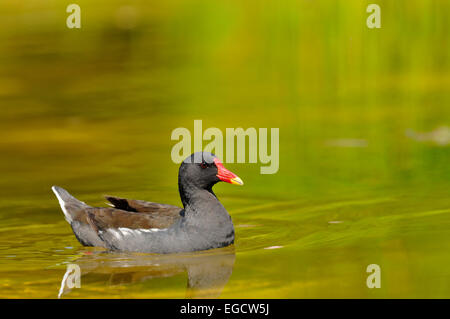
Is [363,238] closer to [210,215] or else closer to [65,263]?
[210,215]

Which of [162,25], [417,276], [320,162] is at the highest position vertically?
[162,25]

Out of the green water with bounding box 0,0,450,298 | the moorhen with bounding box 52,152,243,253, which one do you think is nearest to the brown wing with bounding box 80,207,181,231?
the moorhen with bounding box 52,152,243,253

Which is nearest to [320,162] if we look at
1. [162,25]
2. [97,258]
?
[97,258]

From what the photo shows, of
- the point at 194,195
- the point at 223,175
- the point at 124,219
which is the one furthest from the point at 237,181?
the point at 124,219

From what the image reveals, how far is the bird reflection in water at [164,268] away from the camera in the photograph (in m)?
7.21

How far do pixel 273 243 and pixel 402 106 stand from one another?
5.99m

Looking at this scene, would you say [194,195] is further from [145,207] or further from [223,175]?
[145,207]

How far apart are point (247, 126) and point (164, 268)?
5.35m

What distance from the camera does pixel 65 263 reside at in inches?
317

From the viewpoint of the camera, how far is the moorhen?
8.25m

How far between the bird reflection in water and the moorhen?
111 millimetres

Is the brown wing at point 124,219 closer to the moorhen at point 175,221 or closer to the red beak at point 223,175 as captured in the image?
the moorhen at point 175,221

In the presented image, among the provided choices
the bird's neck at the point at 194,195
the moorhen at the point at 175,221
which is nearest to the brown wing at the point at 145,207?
the moorhen at the point at 175,221

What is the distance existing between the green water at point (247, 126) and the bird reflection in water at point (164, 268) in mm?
26
